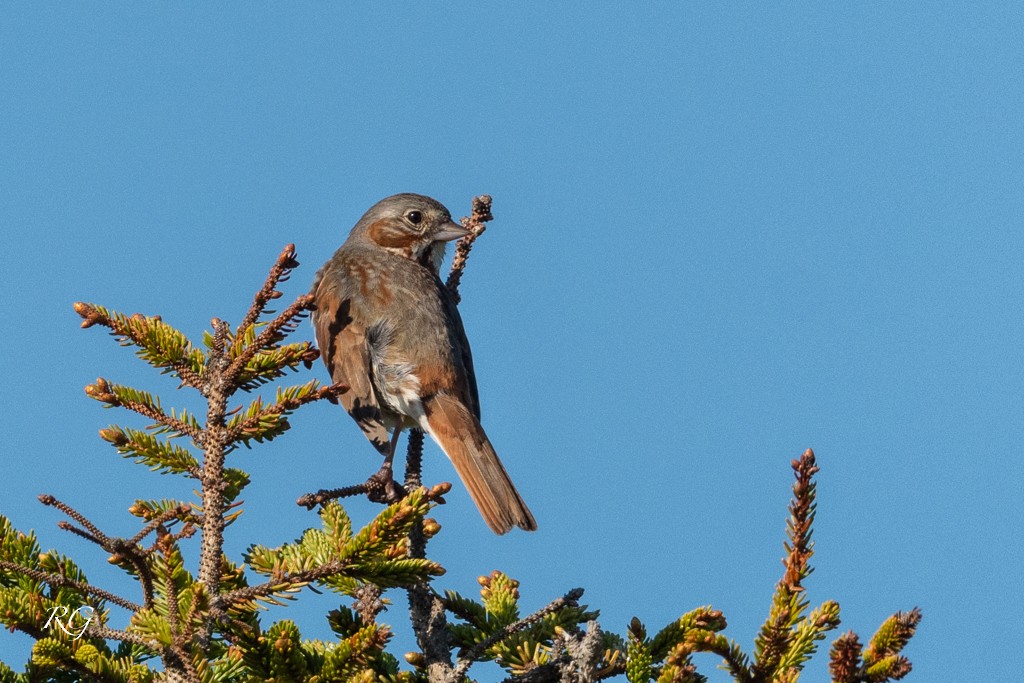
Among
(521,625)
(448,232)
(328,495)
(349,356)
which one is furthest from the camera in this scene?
(448,232)

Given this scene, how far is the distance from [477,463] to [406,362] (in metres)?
0.89

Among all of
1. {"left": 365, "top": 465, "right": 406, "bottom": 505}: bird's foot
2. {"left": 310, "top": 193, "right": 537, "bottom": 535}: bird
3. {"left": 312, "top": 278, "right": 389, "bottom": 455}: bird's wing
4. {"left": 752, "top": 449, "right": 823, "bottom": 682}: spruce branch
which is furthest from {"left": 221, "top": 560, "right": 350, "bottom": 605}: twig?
{"left": 312, "top": 278, "right": 389, "bottom": 455}: bird's wing

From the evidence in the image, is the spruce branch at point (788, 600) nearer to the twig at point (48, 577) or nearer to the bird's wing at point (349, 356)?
the twig at point (48, 577)

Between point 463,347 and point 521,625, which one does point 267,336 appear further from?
point 463,347

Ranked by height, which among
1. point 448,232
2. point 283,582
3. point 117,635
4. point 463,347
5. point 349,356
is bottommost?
point 117,635

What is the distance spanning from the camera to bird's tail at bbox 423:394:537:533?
570 centimetres

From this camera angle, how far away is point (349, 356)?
657 cm

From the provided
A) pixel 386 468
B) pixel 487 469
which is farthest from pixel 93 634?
pixel 487 469

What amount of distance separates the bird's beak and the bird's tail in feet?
5.15

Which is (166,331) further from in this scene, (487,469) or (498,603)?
(487,469)

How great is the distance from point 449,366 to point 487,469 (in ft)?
2.90

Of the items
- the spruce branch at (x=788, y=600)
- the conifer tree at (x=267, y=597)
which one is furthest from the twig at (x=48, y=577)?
the spruce branch at (x=788, y=600)

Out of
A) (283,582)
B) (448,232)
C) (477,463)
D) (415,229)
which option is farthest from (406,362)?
(283,582)

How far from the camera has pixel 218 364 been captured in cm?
335
